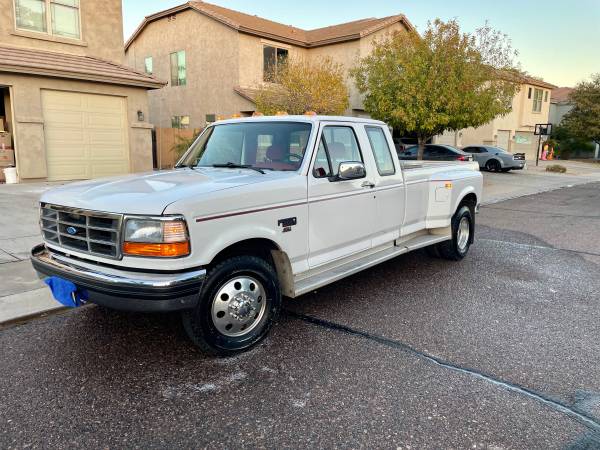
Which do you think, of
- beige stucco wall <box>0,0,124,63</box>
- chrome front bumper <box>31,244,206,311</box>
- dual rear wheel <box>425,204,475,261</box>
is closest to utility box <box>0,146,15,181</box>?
beige stucco wall <box>0,0,124,63</box>

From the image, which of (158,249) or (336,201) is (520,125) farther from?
(158,249)

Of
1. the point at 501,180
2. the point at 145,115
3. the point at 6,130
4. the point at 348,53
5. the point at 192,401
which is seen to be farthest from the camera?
the point at 348,53

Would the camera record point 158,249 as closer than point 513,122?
Yes

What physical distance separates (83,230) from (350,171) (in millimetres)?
2314

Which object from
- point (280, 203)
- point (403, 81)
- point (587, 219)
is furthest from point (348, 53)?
point (280, 203)

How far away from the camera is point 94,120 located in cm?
1469

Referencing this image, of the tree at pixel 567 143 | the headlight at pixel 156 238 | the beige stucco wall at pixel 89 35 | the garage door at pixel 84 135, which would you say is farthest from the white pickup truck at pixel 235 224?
the tree at pixel 567 143

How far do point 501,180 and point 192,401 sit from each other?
20.4 meters

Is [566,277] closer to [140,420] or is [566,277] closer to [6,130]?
[140,420]

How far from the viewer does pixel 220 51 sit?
70.1ft

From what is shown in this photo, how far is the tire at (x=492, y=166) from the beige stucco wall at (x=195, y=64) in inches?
527

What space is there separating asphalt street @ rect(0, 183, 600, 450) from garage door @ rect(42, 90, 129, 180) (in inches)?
428

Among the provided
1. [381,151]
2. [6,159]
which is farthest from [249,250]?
[6,159]

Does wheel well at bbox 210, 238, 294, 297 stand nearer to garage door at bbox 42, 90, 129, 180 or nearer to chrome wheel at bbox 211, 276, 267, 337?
chrome wheel at bbox 211, 276, 267, 337
